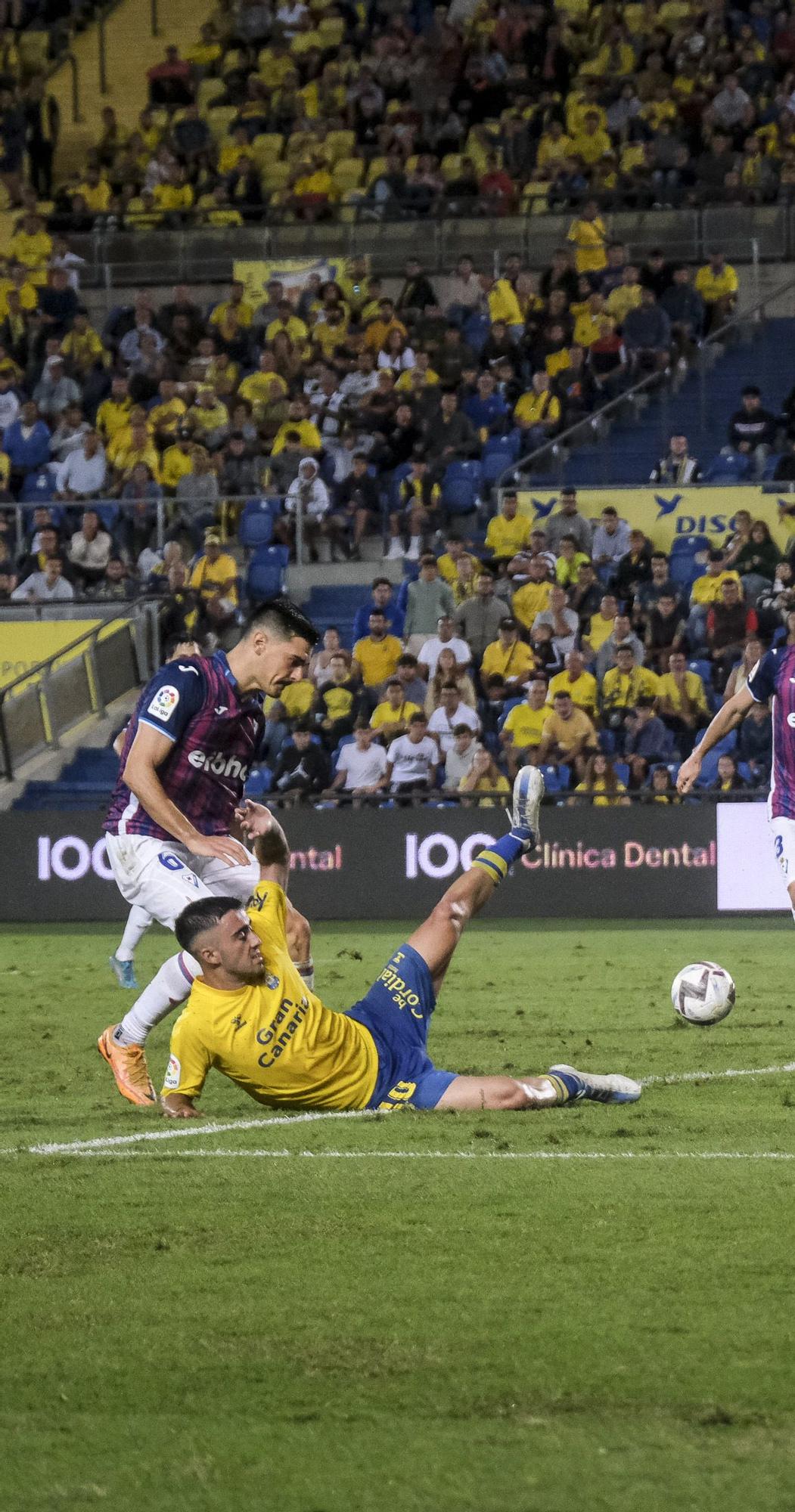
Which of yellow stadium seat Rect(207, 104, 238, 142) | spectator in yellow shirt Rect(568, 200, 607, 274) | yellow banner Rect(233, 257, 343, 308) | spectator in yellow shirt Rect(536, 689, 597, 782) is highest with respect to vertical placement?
yellow stadium seat Rect(207, 104, 238, 142)

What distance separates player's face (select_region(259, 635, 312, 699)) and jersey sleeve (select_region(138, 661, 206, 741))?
10.3 inches

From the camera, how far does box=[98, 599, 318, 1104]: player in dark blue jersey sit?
325 inches

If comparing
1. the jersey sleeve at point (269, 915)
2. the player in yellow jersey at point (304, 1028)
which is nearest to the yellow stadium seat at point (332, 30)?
the player in yellow jersey at point (304, 1028)

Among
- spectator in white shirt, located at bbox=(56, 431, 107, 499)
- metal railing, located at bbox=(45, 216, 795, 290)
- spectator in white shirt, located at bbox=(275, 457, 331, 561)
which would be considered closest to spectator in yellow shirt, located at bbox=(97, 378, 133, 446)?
spectator in white shirt, located at bbox=(56, 431, 107, 499)

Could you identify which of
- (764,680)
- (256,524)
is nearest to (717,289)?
(256,524)

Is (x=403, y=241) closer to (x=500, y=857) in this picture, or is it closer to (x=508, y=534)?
(x=508, y=534)

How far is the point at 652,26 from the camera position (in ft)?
89.9

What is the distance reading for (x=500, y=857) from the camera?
8.38 meters

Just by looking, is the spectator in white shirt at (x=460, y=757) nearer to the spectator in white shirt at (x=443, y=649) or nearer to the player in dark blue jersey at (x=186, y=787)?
the spectator in white shirt at (x=443, y=649)

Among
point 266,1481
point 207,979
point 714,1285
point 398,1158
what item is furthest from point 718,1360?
point 207,979

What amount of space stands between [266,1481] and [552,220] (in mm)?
24338

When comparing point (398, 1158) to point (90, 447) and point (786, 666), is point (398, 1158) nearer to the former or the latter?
point (786, 666)

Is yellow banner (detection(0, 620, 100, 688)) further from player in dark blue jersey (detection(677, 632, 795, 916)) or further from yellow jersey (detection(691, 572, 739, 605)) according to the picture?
player in dark blue jersey (detection(677, 632, 795, 916))

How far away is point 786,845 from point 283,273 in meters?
18.9
